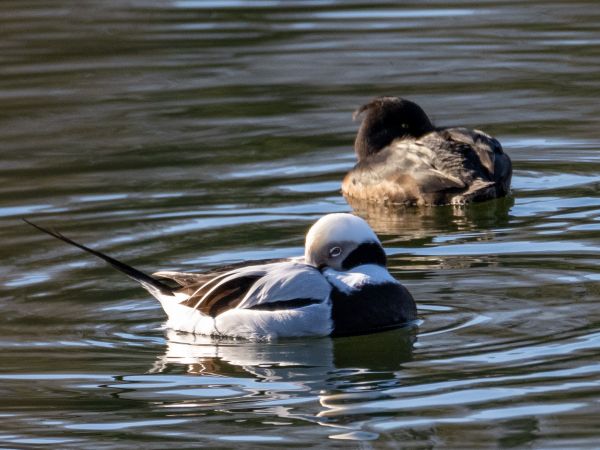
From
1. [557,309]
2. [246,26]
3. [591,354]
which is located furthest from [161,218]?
[246,26]

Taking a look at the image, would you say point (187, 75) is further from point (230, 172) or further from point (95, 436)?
point (95, 436)

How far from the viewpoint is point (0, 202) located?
11719mm

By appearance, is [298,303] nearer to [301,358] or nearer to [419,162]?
[301,358]

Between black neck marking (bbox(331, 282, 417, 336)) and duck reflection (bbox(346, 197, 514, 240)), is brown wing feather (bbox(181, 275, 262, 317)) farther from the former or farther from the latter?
duck reflection (bbox(346, 197, 514, 240))

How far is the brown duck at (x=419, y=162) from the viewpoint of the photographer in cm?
1120

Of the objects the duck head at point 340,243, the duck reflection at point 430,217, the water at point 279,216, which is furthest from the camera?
the duck reflection at point 430,217

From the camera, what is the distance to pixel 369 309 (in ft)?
26.2

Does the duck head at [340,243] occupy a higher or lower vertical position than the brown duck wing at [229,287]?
higher

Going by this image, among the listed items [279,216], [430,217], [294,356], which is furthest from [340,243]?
[430,217]

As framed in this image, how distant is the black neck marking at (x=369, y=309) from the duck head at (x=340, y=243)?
0.21 m

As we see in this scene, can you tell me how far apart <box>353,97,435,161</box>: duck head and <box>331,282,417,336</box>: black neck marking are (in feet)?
15.1

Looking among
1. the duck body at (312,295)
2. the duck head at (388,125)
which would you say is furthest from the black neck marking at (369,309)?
the duck head at (388,125)

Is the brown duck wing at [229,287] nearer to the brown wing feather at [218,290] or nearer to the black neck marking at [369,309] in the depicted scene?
the brown wing feather at [218,290]

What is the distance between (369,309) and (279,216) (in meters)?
2.90
